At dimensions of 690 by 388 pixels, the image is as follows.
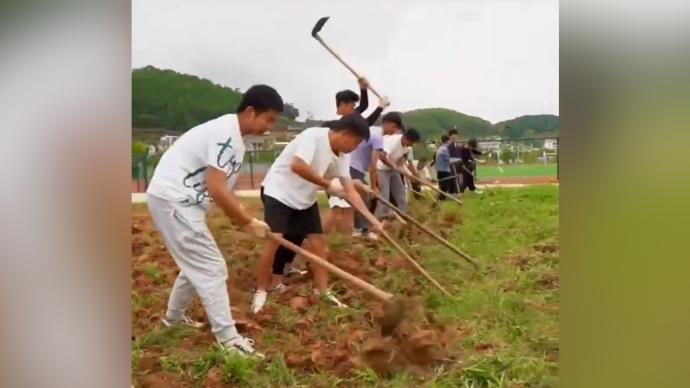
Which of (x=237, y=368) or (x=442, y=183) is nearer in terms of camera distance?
(x=237, y=368)

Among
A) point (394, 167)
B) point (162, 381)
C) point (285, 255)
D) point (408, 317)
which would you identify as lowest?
point (162, 381)

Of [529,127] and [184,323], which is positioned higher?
[529,127]

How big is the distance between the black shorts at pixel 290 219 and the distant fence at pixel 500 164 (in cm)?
11

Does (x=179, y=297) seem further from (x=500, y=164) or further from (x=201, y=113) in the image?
(x=500, y=164)

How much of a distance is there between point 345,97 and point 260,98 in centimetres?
34

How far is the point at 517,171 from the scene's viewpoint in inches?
113

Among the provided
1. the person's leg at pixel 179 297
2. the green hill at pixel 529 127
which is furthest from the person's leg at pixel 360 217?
the person's leg at pixel 179 297

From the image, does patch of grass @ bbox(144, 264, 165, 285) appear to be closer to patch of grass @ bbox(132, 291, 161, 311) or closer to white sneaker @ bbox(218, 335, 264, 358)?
patch of grass @ bbox(132, 291, 161, 311)

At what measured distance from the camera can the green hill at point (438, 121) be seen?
2.82m

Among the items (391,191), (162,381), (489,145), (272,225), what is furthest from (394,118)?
(162,381)
